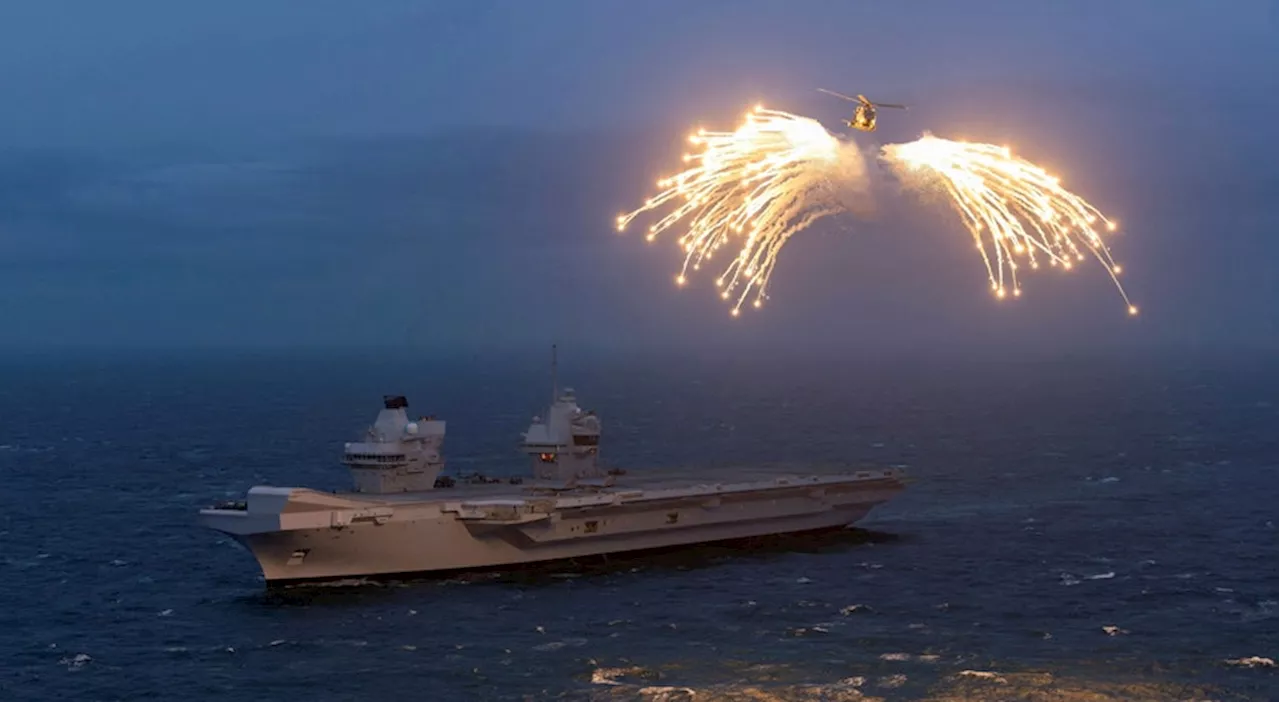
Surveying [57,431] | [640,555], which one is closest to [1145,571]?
[640,555]

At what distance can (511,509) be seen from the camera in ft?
152

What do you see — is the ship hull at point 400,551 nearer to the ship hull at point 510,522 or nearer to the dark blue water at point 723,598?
the ship hull at point 510,522

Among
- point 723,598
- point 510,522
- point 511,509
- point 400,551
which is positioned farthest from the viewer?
point 511,509

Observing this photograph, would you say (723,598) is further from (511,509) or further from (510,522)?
(511,509)

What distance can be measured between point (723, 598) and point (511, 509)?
8196 millimetres

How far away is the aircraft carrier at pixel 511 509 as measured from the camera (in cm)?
4378

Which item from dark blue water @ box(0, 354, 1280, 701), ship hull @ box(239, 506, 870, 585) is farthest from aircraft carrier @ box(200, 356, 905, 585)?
dark blue water @ box(0, 354, 1280, 701)

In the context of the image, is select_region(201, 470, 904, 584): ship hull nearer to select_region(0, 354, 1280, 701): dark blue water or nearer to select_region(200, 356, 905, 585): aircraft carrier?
select_region(200, 356, 905, 585): aircraft carrier

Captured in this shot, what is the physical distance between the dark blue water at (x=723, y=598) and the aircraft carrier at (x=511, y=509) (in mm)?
1487

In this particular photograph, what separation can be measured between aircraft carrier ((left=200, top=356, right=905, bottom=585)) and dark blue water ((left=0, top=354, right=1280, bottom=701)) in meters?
1.49

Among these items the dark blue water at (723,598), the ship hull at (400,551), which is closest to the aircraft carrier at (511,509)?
the ship hull at (400,551)

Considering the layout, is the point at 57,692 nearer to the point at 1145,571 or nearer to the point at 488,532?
the point at 488,532

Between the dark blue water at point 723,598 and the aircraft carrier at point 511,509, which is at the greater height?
the aircraft carrier at point 511,509

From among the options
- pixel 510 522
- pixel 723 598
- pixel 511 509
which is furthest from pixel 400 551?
pixel 723 598
